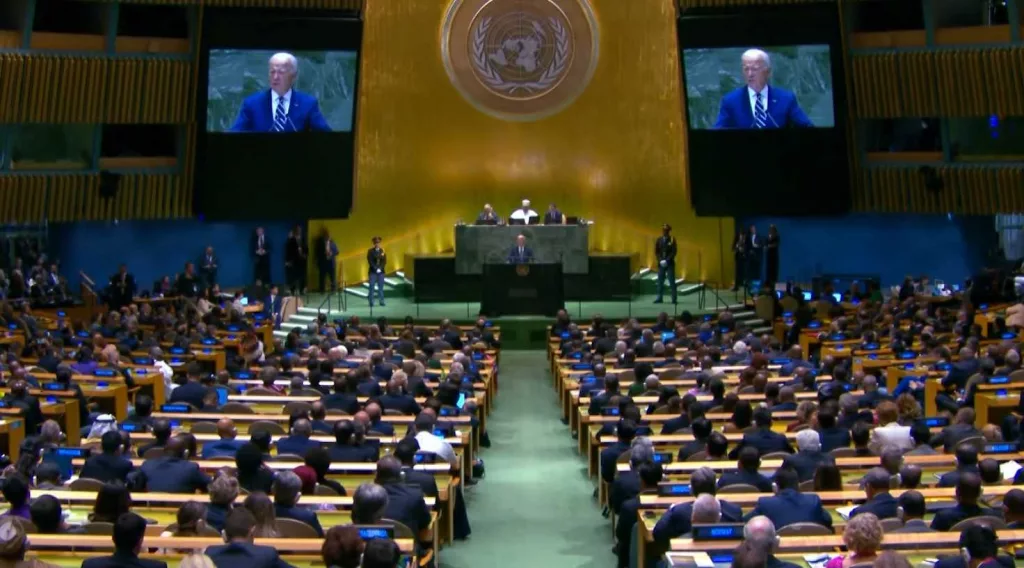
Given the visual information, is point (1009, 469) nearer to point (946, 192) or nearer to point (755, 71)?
point (755, 71)

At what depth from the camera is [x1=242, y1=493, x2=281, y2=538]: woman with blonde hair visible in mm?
7969

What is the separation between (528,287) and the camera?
24812mm

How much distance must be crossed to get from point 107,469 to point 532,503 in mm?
4844

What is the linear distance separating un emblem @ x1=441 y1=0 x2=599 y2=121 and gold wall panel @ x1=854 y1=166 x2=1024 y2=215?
6.72 m

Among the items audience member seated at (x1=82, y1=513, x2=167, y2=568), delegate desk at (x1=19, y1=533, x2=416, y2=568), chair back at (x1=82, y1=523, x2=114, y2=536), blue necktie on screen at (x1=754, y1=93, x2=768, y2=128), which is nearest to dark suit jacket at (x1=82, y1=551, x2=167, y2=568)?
audience member seated at (x1=82, y1=513, x2=167, y2=568)

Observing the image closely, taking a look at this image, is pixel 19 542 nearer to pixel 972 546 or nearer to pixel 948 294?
pixel 972 546

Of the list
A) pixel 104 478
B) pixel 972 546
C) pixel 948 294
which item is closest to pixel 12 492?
pixel 104 478

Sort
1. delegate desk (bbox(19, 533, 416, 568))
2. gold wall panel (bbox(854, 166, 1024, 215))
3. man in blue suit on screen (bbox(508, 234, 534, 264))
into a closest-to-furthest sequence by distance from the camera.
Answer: delegate desk (bbox(19, 533, 416, 568))
man in blue suit on screen (bbox(508, 234, 534, 264))
gold wall panel (bbox(854, 166, 1024, 215))

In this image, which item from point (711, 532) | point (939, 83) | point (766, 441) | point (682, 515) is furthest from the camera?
point (939, 83)

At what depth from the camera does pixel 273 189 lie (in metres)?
26.5

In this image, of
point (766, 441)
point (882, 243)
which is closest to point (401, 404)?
point (766, 441)

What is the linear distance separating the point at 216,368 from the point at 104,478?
891 cm

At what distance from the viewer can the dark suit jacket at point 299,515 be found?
841 cm

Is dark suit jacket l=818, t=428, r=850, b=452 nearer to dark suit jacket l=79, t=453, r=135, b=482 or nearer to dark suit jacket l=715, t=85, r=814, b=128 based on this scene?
dark suit jacket l=79, t=453, r=135, b=482
